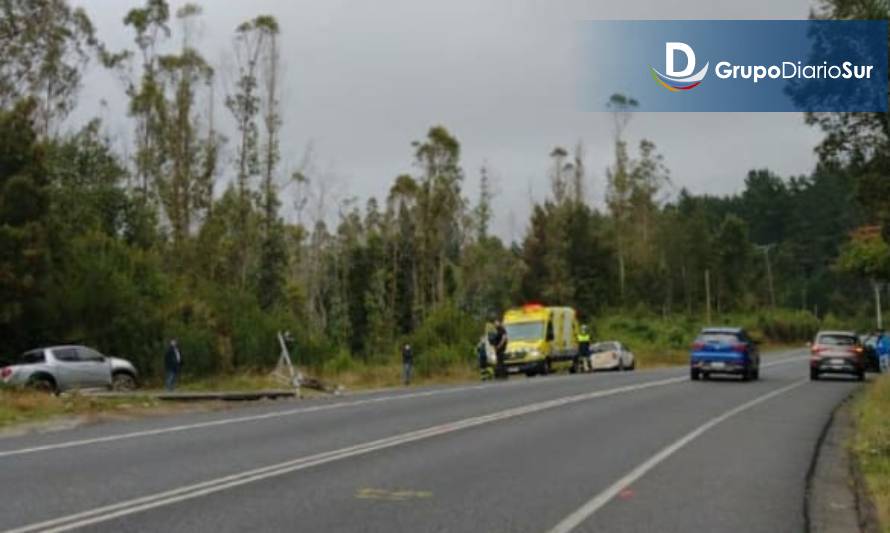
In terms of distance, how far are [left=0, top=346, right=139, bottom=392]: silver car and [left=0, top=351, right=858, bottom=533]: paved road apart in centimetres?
934

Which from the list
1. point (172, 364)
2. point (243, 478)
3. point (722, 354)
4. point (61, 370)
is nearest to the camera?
point (243, 478)

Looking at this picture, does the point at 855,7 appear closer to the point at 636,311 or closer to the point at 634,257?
the point at 636,311

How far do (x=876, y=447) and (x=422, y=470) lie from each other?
242 inches

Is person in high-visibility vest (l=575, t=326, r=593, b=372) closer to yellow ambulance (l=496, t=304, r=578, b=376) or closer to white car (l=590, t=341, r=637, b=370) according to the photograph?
yellow ambulance (l=496, t=304, r=578, b=376)

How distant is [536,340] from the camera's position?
39.5 m

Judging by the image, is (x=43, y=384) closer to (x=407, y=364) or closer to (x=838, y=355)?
(x=407, y=364)

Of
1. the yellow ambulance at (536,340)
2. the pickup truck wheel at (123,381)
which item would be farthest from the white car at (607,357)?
the pickup truck wheel at (123,381)

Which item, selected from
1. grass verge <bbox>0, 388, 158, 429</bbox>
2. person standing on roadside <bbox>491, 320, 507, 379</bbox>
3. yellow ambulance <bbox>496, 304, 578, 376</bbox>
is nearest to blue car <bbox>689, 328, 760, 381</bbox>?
person standing on roadside <bbox>491, 320, 507, 379</bbox>

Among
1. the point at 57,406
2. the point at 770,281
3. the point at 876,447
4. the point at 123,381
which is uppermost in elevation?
the point at 770,281

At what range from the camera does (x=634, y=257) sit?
87812mm

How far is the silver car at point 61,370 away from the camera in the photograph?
27.0 metres

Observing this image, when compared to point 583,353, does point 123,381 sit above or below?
below

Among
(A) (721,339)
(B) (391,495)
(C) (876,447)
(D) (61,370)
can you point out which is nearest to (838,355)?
(A) (721,339)

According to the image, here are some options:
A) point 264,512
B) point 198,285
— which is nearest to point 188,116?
point 198,285
